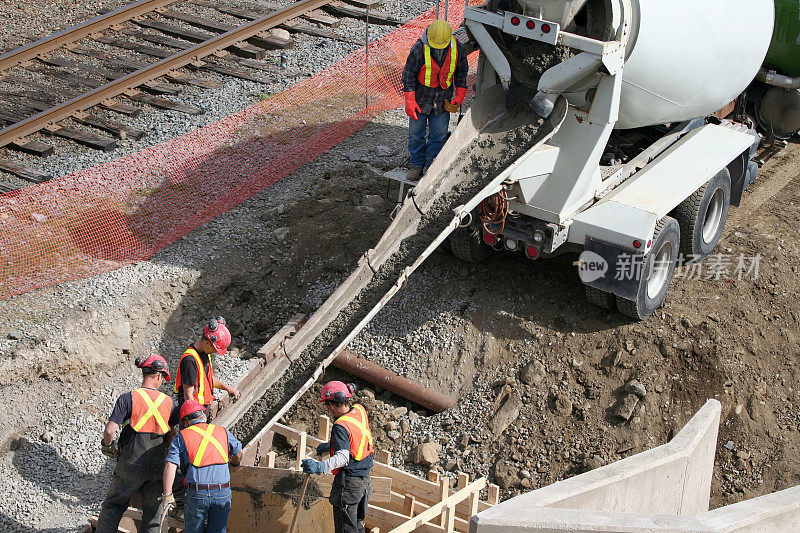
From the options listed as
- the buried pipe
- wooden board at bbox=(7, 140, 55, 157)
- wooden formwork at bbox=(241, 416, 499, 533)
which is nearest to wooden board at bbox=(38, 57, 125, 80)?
wooden board at bbox=(7, 140, 55, 157)

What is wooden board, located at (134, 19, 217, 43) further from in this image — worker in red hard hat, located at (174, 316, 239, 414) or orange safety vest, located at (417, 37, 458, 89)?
worker in red hard hat, located at (174, 316, 239, 414)

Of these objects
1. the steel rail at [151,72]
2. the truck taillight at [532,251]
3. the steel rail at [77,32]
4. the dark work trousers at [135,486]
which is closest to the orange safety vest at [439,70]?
the truck taillight at [532,251]

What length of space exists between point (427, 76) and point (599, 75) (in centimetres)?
172

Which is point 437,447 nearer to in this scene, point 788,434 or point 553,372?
point 553,372

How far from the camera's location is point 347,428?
18.3ft

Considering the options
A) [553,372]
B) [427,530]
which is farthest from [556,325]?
[427,530]

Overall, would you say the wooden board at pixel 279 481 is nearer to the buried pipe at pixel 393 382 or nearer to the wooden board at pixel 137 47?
the buried pipe at pixel 393 382

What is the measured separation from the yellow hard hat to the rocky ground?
209 cm

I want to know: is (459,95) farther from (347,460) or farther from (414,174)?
(347,460)

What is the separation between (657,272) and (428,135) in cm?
258

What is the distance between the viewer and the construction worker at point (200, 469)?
5629 millimetres

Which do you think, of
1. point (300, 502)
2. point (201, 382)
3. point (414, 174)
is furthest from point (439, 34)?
point (300, 502)

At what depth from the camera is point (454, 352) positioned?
27.0 feet

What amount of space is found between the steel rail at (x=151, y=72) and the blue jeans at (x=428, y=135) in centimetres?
462
